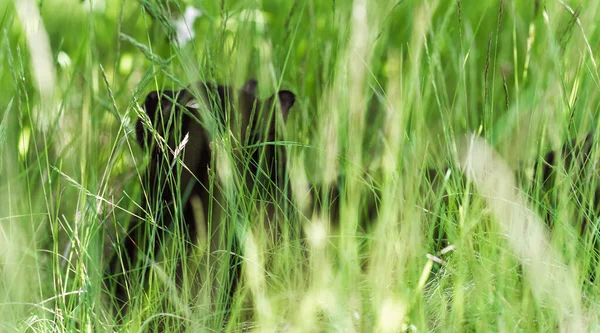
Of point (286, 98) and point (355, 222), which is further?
point (286, 98)

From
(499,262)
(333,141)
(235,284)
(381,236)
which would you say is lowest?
(235,284)

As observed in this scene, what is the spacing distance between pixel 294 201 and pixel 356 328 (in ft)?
0.94

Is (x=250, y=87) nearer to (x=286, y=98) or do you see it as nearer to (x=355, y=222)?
(x=286, y=98)

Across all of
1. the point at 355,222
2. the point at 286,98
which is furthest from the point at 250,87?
the point at 355,222

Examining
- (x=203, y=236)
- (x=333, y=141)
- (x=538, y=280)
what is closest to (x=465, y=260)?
(x=538, y=280)

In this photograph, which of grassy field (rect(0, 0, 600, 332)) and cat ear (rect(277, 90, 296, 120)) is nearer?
grassy field (rect(0, 0, 600, 332))

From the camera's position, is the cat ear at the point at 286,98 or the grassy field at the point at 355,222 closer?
the grassy field at the point at 355,222

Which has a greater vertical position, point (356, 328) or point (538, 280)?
point (538, 280)

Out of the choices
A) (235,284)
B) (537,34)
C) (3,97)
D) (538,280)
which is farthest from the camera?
(537,34)

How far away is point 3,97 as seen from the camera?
1888 millimetres

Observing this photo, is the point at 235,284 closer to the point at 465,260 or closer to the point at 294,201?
the point at 294,201

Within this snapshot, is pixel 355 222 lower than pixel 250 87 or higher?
lower

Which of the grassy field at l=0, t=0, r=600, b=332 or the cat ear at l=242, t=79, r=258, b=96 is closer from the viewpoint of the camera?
the grassy field at l=0, t=0, r=600, b=332

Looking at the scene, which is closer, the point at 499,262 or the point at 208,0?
the point at 499,262
